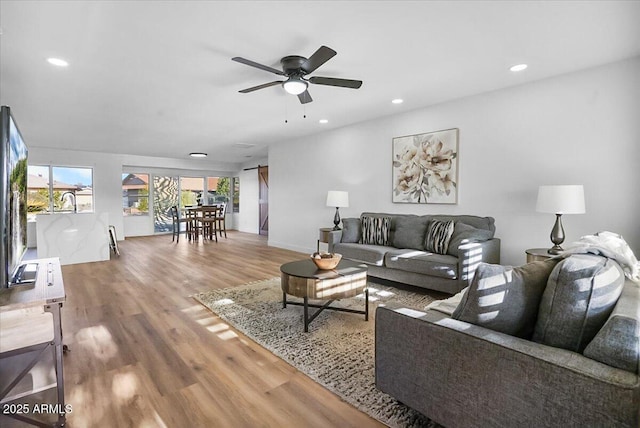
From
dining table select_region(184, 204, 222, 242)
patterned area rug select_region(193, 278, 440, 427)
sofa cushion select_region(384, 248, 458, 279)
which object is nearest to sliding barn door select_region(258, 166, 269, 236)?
dining table select_region(184, 204, 222, 242)

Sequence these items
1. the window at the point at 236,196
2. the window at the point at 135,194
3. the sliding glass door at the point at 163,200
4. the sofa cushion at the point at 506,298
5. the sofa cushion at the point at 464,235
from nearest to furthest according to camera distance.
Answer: the sofa cushion at the point at 506,298 < the sofa cushion at the point at 464,235 < the window at the point at 135,194 < the sliding glass door at the point at 163,200 < the window at the point at 236,196

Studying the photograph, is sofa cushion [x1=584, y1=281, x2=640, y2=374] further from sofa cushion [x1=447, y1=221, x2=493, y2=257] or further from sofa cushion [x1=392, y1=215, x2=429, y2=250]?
sofa cushion [x1=392, y1=215, x2=429, y2=250]

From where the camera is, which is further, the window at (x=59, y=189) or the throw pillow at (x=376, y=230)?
the window at (x=59, y=189)

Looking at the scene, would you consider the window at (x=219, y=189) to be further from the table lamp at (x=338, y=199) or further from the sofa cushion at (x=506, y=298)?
the sofa cushion at (x=506, y=298)

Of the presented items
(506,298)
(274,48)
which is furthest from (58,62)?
(506,298)

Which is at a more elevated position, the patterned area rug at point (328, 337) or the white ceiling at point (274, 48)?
the white ceiling at point (274, 48)

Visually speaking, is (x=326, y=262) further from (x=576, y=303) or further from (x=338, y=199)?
(x=338, y=199)

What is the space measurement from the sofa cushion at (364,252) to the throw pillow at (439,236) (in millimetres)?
506

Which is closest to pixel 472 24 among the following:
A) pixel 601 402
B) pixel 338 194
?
pixel 601 402

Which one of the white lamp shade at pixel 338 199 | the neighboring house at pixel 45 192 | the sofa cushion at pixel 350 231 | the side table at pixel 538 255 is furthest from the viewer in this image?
the neighboring house at pixel 45 192

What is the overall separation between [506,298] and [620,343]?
36 centimetres

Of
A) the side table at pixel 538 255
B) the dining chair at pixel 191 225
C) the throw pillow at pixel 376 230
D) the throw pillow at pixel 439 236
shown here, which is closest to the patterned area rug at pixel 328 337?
the throw pillow at pixel 439 236

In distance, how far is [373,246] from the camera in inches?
169

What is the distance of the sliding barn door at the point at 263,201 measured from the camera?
944 cm
